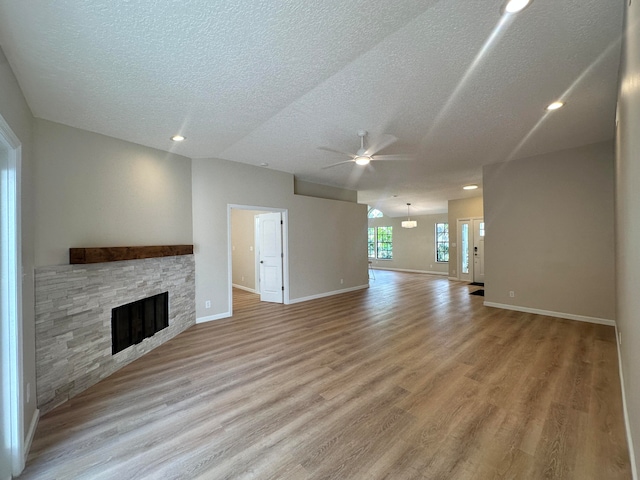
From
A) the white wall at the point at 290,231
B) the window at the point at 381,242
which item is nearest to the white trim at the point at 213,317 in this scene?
the white wall at the point at 290,231

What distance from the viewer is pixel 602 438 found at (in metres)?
1.90

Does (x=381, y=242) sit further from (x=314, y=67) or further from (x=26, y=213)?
(x=26, y=213)

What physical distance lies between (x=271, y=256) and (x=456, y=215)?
641 centimetres

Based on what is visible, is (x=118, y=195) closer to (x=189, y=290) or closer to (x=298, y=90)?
(x=189, y=290)

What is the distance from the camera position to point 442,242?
11.0m

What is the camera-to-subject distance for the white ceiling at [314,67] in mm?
1642

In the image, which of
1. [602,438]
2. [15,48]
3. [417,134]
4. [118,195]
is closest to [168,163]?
[118,195]

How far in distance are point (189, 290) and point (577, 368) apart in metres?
5.14

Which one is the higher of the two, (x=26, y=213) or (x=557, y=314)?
(x=26, y=213)

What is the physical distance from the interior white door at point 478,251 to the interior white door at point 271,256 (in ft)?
20.6

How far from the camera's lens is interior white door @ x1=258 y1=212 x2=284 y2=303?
6082 mm

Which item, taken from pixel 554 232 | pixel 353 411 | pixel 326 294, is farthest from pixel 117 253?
pixel 554 232

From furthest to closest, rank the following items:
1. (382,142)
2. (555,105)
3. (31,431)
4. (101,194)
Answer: (382,142), (101,194), (555,105), (31,431)

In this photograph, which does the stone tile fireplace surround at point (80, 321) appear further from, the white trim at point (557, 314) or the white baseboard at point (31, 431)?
the white trim at point (557, 314)
